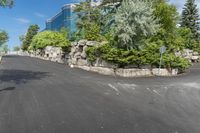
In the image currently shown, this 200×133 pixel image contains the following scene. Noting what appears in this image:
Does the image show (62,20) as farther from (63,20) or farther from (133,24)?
(133,24)

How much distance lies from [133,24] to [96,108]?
1233 centimetres

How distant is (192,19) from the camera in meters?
46.2

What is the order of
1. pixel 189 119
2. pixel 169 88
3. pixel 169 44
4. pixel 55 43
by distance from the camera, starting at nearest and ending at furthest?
pixel 189 119, pixel 169 88, pixel 169 44, pixel 55 43

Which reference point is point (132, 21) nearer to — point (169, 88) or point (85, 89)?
point (169, 88)

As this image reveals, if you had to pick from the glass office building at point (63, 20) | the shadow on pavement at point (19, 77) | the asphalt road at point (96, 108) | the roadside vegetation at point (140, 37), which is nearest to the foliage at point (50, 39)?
the glass office building at point (63, 20)

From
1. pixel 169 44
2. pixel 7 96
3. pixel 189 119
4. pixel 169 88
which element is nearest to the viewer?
pixel 189 119

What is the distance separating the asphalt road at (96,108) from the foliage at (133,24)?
608cm

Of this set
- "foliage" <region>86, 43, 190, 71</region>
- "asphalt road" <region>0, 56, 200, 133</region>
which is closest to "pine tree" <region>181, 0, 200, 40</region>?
"foliage" <region>86, 43, 190, 71</region>

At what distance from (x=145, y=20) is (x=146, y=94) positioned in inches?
358

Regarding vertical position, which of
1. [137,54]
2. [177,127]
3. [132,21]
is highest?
[132,21]

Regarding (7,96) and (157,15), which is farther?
(157,15)

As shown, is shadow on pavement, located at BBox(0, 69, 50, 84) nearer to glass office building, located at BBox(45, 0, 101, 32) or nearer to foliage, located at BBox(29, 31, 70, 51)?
foliage, located at BBox(29, 31, 70, 51)

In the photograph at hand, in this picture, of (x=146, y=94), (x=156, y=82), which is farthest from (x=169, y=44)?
(x=146, y=94)

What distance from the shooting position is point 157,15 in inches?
1069
